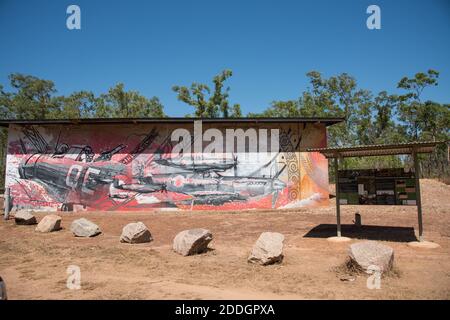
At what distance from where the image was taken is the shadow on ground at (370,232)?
8570 mm

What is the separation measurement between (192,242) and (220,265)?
1.02m

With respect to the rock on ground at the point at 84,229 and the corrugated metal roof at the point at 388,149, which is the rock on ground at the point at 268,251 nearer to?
the corrugated metal roof at the point at 388,149

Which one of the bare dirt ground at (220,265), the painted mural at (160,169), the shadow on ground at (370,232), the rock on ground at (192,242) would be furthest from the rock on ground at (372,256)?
the painted mural at (160,169)

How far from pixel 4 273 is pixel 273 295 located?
4990 millimetres

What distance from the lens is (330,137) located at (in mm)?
35406

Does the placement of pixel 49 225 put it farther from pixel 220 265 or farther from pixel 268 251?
pixel 268 251

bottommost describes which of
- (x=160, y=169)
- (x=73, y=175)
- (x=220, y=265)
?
(x=220, y=265)

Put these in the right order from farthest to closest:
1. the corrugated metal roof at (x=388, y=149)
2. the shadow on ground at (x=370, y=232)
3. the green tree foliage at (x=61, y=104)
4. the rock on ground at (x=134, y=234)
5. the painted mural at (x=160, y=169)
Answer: the green tree foliage at (x=61, y=104)
the painted mural at (x=160, y=169)
the shadow on ground at (x=370, y=232)
the rock on ground at (x=134, y=234)
the corrugated metal roof at (x=388, y=149)

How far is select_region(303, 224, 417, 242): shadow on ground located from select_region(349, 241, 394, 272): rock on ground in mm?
3053

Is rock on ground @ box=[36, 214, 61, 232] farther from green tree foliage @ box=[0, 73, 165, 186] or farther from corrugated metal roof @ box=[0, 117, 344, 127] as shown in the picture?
green tree foliage @ box=[0, 73, 165, 186]

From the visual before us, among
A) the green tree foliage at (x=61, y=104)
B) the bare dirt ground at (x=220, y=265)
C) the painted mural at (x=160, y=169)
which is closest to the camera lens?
the bare dirt ground at (x=220, y=265)

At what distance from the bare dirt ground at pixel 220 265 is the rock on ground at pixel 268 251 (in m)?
0.16

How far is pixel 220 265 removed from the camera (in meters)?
6.39

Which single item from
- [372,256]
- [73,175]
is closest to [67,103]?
[73,175]
